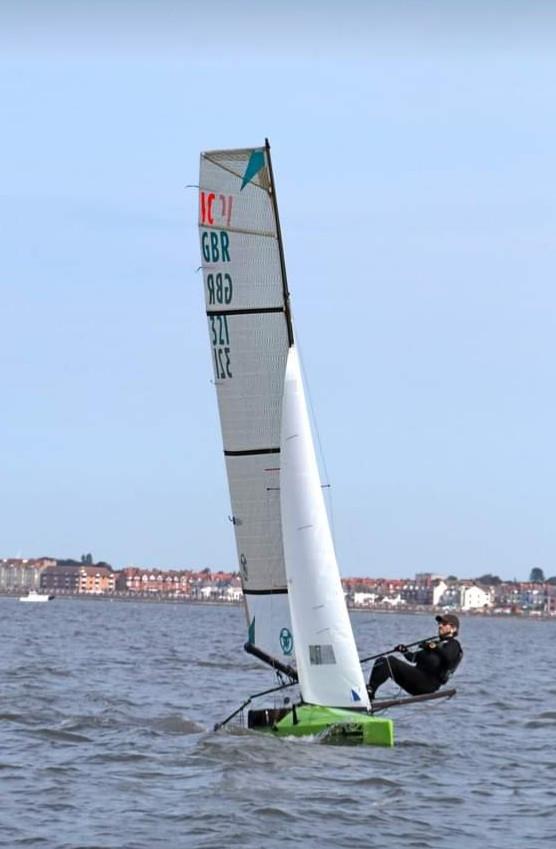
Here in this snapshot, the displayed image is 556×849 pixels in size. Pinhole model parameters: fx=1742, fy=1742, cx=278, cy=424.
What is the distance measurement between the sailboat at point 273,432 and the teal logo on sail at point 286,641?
0.40 feet

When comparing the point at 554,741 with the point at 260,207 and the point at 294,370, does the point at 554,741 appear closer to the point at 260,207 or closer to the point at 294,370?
the point at 294,370

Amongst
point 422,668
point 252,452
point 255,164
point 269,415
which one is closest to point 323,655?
point 422,668

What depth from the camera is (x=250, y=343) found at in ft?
60.6

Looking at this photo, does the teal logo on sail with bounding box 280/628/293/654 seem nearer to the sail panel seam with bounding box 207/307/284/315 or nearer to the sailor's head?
the sailor's head

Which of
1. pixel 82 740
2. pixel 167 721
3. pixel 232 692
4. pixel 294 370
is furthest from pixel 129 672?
pixel 294 370

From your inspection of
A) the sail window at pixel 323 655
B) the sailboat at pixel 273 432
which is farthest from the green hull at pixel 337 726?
the sail window at pixel 323 655

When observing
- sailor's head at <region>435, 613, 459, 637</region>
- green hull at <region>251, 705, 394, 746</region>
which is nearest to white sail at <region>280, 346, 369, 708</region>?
green hull at <region>251, 705, 394, 746</region>

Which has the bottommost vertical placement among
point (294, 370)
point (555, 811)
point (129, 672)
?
point (555, 811)

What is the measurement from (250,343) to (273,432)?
3.20 feet

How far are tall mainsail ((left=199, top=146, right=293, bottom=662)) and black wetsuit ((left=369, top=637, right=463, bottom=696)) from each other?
3.42 feet

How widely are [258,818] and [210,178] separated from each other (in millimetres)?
7200

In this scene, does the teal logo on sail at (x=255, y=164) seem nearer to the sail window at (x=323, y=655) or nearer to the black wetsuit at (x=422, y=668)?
the sail window at (x=323, y=655)

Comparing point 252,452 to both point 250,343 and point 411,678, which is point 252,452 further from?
point 411,678

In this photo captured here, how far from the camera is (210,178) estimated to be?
18.3 meters
